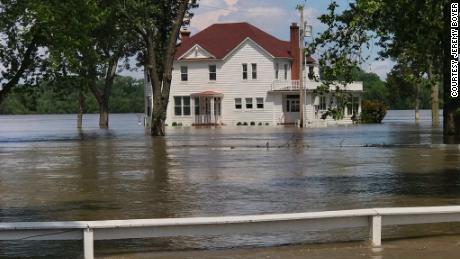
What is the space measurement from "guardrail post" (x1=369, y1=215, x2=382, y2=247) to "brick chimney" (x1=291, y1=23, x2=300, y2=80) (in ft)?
191

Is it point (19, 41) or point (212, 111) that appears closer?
point (19, 41)

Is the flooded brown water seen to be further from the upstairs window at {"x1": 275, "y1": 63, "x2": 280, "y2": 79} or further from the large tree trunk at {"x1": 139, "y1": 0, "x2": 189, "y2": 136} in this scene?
the upstairs window at {"x1": 275, "y1": 63, "x2": 280, "y2": 79}

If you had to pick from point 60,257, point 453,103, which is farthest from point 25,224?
point 453,103

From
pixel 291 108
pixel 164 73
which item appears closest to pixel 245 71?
pixel 291 108

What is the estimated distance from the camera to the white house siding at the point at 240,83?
210ft

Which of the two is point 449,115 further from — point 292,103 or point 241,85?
point 241,85

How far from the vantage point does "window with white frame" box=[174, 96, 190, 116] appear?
66438 millimetres

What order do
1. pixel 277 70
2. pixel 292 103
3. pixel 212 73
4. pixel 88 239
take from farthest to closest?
1. pixel 212 73
2. pixel 277 70
3. pixel 292 103
4. pixel 88 239

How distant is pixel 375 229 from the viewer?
9.11 m

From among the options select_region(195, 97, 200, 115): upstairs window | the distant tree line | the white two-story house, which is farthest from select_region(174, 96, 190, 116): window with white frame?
the distant tree line

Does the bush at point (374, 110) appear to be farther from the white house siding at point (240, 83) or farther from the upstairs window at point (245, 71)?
the upstairs window at point (245, 71)

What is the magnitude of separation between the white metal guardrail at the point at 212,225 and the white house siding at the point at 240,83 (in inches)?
2147

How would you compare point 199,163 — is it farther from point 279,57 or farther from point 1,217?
point 279,57

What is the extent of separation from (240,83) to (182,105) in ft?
19.3
